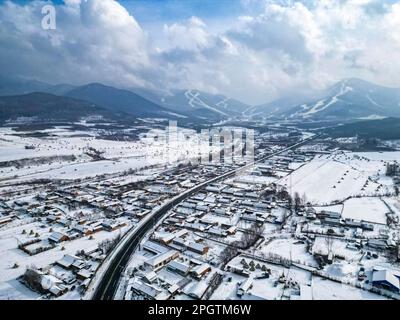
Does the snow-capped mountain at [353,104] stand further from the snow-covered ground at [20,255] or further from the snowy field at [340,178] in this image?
the snow-covered ground at [20,255]

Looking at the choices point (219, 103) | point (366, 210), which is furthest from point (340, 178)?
point (219, 103)

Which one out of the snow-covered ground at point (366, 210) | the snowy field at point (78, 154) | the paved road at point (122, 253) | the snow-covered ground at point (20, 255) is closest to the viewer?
the paved road at point (122, 253)

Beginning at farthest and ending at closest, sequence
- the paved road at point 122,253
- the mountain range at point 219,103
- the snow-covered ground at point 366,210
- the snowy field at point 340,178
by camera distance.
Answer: the mountain range at point 219,103 < the snowy field at point 340,178 < the snow-covered ground at point 366,210 < the paved road at point 122,253

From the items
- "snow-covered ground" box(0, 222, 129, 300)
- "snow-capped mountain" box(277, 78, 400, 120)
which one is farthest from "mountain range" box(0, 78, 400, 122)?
"snow-covered ground" box(0, 222, 129, 300)

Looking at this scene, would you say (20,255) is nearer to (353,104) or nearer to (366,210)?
(366,210)

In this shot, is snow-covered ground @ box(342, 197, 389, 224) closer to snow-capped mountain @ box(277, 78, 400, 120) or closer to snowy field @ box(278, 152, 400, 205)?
snowy field @ box(278, 152, 400, 205)

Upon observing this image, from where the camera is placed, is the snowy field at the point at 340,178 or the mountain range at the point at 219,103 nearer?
the snowy field at the point at 340,178

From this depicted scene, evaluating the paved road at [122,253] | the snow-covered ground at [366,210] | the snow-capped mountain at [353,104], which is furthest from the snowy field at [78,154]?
the snow-capped mountain at [353,104]
